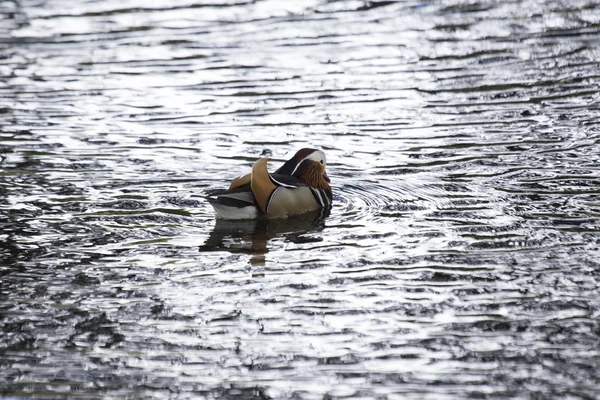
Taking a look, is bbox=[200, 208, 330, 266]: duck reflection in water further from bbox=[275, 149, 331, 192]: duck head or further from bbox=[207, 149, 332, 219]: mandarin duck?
bbox=[275, 149, 331, 192]: duck head

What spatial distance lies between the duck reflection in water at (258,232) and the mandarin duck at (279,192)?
80mm

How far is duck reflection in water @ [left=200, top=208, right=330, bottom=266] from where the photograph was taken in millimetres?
8383

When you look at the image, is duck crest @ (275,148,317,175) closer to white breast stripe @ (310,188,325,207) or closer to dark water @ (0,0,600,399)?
white breast stripe @ (310,188,325,207)

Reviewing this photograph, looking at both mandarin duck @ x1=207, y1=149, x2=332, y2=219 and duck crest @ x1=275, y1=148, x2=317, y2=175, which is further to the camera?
duck crest @ x1=275, y1=148, x2=317, y2=175

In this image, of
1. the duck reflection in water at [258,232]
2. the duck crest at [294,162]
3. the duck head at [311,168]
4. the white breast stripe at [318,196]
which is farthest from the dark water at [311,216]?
the duck crest at [294,162]

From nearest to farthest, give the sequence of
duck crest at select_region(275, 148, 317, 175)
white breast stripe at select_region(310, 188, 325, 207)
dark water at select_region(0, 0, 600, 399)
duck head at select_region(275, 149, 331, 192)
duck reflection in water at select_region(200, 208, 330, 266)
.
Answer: dark water at select_region(0, 0, 600, 399)
duck reflection in water at select_region(200, 208, 330, 266)
white breast stripe at select_region(310, 188, 325, 207)
duck head at select_region(275, 149, 331, 192)
duck crest at select_region(275, 148, 317, 175)

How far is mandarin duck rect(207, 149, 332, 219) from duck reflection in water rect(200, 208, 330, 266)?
80 mm

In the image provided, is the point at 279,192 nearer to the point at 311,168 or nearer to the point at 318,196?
the point at 318,196

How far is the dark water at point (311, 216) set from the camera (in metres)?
6.09

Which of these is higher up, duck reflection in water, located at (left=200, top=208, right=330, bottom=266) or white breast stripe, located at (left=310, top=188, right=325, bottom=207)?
white breast stripe, located at (left=310, top=188, right=325, bottom=207)

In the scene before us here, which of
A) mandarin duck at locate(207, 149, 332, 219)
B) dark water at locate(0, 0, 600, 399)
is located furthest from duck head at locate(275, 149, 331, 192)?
dark water at locate(0, 0, 600, 399)

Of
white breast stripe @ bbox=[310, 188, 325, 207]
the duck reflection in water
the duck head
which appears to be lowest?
the duck reflection in water

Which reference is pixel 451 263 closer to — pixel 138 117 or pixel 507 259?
pixel 507 259

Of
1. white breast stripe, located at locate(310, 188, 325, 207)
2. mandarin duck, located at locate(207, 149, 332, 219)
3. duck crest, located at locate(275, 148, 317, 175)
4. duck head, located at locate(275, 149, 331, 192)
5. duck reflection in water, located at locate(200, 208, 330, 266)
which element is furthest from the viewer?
duck crest, located at locate(275, 148, 317, 175)
